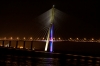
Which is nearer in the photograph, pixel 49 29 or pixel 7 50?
pixel 49 29

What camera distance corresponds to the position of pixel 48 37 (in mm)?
63125

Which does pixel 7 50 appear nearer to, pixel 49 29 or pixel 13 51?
pixel 13 51

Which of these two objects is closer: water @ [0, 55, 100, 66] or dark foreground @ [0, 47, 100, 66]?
water @ [0, 55, 100, 66]

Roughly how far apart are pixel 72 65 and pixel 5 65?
886 centimetres

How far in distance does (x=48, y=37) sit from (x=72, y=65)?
23.3m

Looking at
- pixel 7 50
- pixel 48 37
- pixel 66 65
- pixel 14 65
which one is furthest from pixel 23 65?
pixel 7 50

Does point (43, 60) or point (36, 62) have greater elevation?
point (43, 60)

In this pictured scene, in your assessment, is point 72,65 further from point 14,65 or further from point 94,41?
point 94,41

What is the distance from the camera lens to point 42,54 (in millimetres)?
65688

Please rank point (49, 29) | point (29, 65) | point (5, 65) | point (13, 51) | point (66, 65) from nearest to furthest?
point (5, 65) < point (29, 65) < point (66, 65) < point (49, 29) < point (13, 51)

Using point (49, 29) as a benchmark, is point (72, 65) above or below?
below

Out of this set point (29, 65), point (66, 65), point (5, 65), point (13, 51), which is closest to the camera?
point (5, 65)

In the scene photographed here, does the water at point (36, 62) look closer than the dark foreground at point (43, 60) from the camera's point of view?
Yes

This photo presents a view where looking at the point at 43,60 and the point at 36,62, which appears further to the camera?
the point at 43,60
